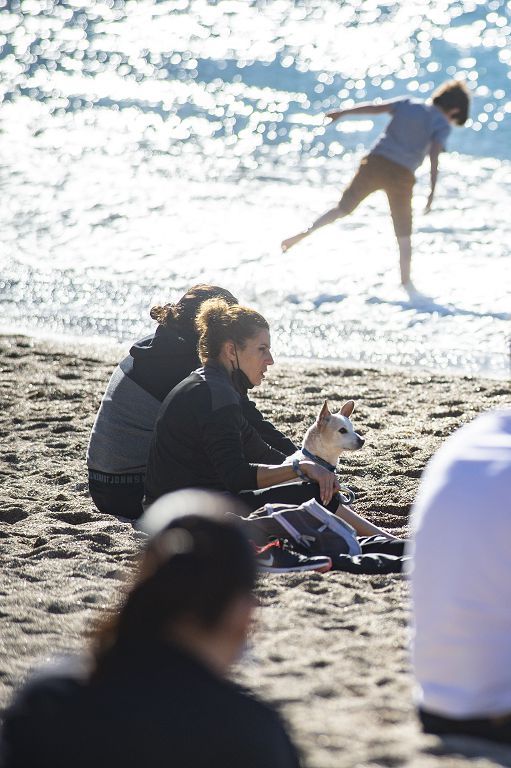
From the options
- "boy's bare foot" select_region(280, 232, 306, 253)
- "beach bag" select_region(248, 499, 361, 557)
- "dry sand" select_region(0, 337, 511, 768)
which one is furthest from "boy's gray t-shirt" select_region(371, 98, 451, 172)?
"beach bag" select_region(248, 499, 361, 557)

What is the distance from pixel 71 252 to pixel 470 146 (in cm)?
700

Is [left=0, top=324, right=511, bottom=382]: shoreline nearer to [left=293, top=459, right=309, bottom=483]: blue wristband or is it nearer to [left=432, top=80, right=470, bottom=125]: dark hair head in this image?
[left=432, top=80, right=470, bottom=125]: dark hair head

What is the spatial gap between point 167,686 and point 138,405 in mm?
3347

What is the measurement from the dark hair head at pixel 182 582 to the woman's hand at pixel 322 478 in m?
2.64

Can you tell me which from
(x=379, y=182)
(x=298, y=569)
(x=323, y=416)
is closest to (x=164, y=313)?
(x=323, y=416)

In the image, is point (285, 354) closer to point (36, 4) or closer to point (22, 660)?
point (22, 660)

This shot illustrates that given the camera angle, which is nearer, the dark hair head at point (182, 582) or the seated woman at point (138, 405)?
the dark hair head at point (182, 582)

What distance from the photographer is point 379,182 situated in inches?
389

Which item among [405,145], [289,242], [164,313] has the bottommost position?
[164,313]

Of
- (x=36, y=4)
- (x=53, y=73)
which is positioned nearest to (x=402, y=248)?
(x=53, y=73)

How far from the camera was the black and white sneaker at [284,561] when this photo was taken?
4.46 m

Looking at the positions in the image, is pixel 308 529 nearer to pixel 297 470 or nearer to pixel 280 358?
pixel 297 470

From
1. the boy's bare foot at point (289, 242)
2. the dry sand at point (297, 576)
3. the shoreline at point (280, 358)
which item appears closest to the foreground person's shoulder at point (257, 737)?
the dry sand at point (297, 576)

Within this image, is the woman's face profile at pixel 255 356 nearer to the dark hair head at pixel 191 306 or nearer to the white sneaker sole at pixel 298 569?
the dark hair head at pixel 191 306
